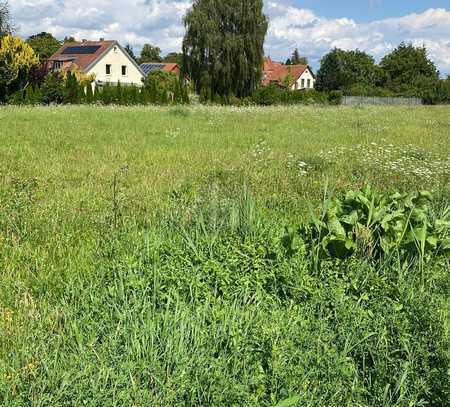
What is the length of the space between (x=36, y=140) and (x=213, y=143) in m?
3.79

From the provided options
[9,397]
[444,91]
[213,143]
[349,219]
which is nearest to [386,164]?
[213,143]

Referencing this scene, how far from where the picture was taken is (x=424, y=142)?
42.0 ft

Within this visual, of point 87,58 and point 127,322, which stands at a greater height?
point 87,58

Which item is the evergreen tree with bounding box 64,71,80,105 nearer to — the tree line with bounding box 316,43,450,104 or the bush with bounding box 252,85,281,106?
the bush with bounding box 252,85,281,106

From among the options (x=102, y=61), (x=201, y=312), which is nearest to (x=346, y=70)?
(x=102, y=61)

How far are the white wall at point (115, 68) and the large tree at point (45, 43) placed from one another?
17.2m

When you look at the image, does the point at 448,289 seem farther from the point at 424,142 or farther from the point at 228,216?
the point at 424,142

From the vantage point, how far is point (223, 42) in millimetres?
39750

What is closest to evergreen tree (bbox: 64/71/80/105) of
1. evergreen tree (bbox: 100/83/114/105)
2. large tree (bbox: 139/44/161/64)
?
evergreen tree (bbox: 100/83/114/105)

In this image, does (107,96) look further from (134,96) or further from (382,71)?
(382,71)

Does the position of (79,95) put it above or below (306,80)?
below

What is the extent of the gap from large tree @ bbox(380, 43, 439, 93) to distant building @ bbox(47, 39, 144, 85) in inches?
1568

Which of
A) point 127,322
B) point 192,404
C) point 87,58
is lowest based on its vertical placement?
point 192,404

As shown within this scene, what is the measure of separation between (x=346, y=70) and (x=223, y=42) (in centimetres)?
5325
